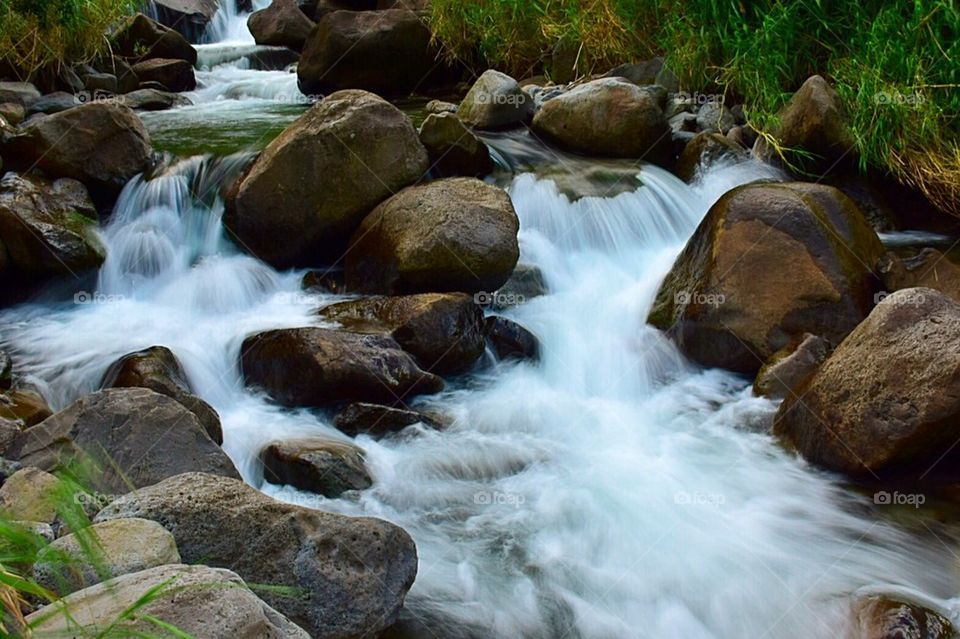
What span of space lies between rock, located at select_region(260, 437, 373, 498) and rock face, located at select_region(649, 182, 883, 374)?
7.20 ft

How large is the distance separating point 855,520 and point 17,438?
3.45 meters

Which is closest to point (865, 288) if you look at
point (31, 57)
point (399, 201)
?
point (399, 201)

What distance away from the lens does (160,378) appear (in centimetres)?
470

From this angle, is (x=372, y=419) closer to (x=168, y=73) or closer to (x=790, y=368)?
(x=790, y=368)

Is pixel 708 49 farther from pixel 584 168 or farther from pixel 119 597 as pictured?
pixel 119 597

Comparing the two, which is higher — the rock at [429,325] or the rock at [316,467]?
the rock at [429,325]

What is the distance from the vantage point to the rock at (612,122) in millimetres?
7441

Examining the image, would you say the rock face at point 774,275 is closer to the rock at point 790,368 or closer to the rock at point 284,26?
the rock at point 790,368

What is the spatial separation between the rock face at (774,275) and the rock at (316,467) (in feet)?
7.20

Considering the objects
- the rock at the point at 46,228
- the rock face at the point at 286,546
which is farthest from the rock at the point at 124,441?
the rock at the point at 46,228

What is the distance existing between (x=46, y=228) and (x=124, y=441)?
9.43ft

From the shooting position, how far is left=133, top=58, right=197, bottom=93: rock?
1090 cm

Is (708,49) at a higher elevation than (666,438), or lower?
higher

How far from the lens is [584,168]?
24.1 feet
